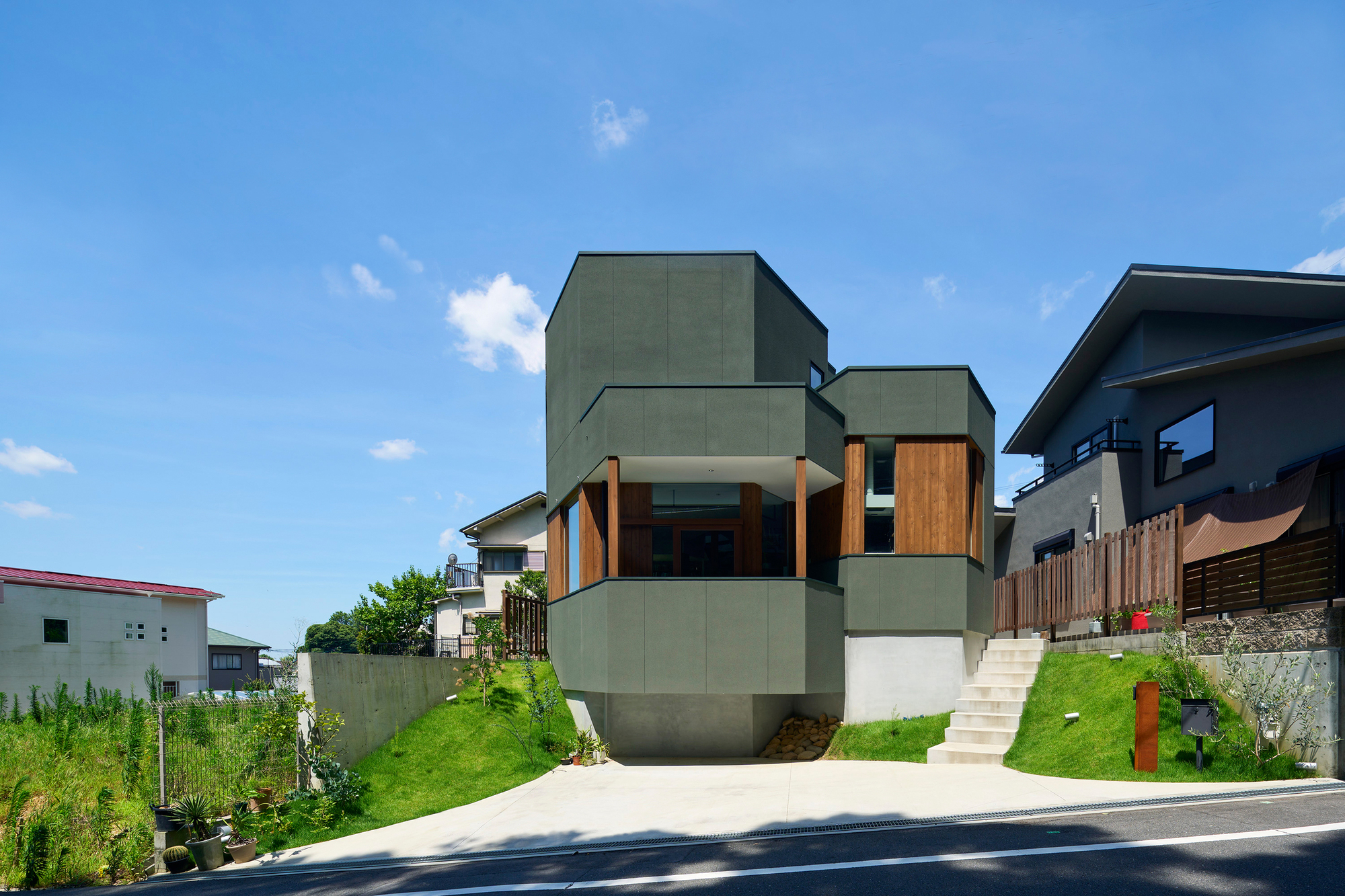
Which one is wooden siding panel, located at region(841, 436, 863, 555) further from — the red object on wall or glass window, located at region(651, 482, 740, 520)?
the red object on wall

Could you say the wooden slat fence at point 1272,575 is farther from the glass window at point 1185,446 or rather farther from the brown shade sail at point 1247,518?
the glass window at point 1185,446

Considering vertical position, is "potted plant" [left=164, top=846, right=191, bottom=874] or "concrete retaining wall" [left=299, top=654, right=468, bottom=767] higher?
"concrete retaining wall" [left=299, top=654, right=468, bottom=767]

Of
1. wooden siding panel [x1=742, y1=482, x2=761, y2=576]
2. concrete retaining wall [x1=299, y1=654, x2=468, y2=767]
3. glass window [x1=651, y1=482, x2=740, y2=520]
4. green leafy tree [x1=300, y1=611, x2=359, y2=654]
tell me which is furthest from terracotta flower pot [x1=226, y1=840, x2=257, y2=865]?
green leafy tree [x1=300, y1=611, x2=359, y2=654]

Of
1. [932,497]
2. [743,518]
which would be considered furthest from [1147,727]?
[743,518]

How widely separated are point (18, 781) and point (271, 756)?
4.32 metres

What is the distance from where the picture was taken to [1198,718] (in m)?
9.23

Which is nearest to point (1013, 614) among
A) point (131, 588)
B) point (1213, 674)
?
point (1213, 674)

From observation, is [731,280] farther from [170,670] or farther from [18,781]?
[170,670]

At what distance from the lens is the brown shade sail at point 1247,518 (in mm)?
14258

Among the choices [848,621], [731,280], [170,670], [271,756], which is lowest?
[170,670]

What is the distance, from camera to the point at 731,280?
16.2m

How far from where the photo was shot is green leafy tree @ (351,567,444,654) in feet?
117

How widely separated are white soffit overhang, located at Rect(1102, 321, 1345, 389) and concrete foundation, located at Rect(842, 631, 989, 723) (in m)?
8.13

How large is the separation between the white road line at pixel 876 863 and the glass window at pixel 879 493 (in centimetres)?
859
